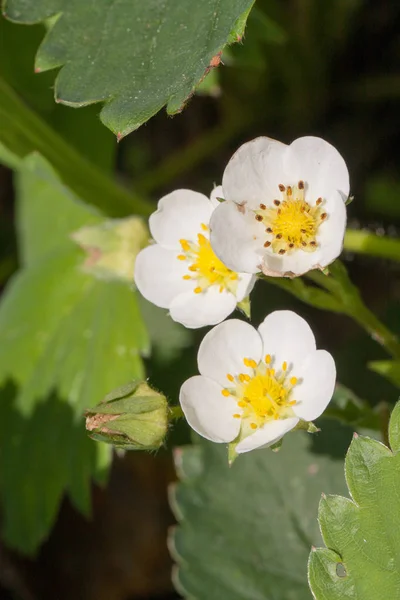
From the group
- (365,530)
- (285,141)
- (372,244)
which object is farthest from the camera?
(285,141)

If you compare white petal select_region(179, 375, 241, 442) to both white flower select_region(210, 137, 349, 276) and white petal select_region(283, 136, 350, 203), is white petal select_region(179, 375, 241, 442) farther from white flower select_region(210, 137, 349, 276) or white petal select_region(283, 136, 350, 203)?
white petal select_region(283, 136, 350, 203)

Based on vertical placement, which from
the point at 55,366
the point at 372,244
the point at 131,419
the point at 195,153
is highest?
the point at 131,419

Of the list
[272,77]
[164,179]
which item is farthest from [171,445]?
[272,77]

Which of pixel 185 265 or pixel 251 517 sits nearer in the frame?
pixel 185 265

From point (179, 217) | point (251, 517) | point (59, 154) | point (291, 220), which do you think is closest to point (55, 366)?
point (59, 154)

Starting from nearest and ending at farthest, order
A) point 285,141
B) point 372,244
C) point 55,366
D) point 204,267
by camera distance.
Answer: point 204,267
point 372,244
point 55,366
point 285,141

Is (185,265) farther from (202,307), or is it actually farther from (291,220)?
(291,220)

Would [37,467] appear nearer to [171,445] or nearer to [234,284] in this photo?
[171,445]

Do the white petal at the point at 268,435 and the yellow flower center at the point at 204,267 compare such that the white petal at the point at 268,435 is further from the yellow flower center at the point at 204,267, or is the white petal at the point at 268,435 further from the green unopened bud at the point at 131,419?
the yellow flower center at the point at 204,267

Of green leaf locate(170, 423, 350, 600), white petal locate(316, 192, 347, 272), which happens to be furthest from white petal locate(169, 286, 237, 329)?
green leaf locate(170, 423, 350, 600)
